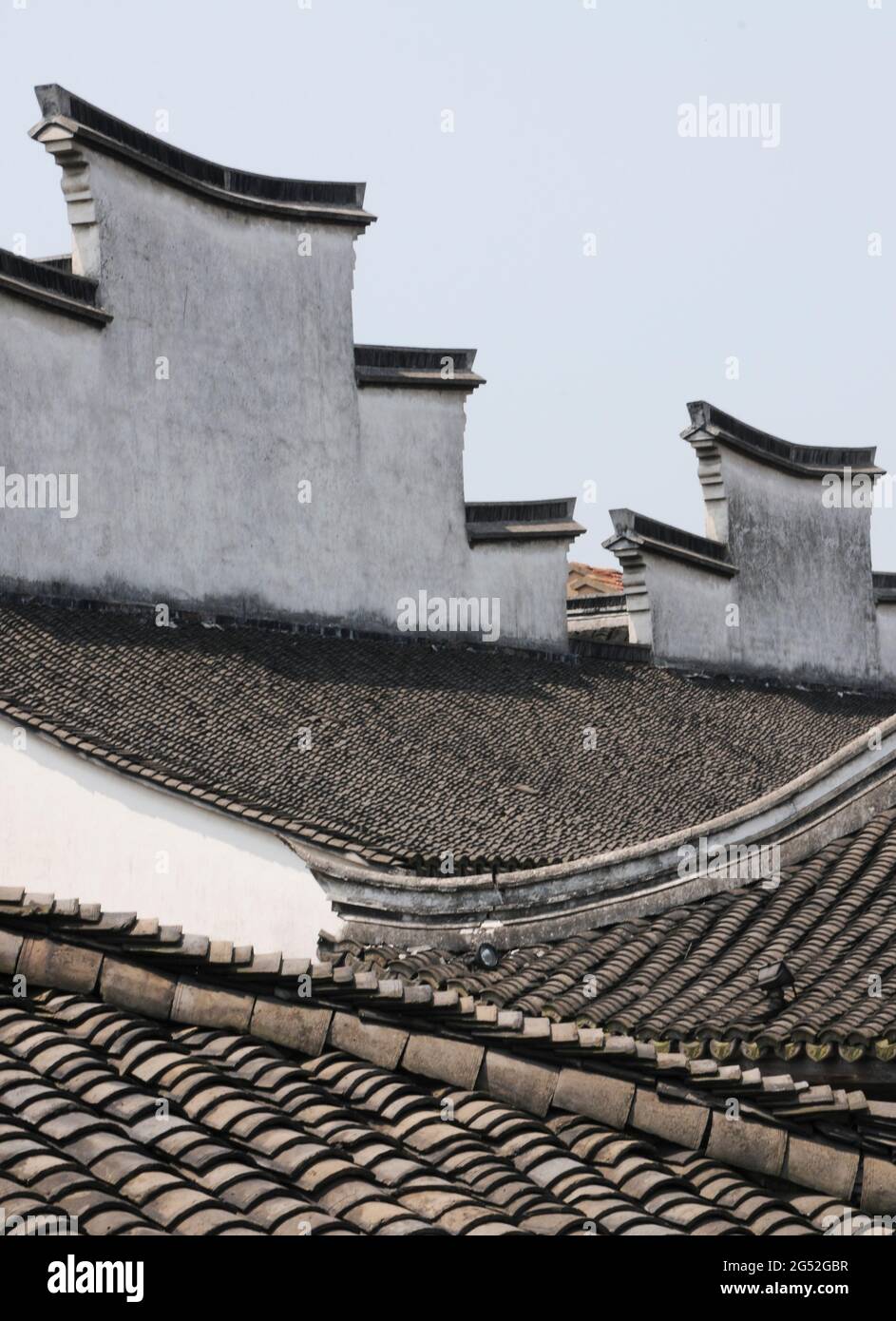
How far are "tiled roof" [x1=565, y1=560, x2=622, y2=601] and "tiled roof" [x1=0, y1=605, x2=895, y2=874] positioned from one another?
449 inches

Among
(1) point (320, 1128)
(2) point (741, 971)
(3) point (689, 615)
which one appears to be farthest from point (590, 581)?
(1) point (320, 1128)

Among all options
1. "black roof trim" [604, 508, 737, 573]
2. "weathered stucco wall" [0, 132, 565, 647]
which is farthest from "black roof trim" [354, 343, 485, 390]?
"black roof trim" [604, 508, 737, 573]

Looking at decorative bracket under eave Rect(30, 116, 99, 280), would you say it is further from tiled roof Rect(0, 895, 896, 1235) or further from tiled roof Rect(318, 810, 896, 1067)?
tiled roof Rect(0, 895, 896, 1235)

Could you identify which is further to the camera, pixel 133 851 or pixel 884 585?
pixel 884 585

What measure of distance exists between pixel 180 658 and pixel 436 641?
4.73m

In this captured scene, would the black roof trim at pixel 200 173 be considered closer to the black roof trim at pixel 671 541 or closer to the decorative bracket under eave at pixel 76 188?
the decorative bracket under eave at pixel 76 188

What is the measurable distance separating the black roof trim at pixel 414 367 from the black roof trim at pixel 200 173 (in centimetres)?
160

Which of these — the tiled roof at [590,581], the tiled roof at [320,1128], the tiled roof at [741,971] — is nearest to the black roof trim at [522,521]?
the tiled roof at [590,581]

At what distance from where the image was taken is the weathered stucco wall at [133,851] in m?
15.6

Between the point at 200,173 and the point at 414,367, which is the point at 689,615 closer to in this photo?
the point at 414,367

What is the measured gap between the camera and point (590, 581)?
36688mm

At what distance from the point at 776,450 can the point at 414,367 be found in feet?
22.5
